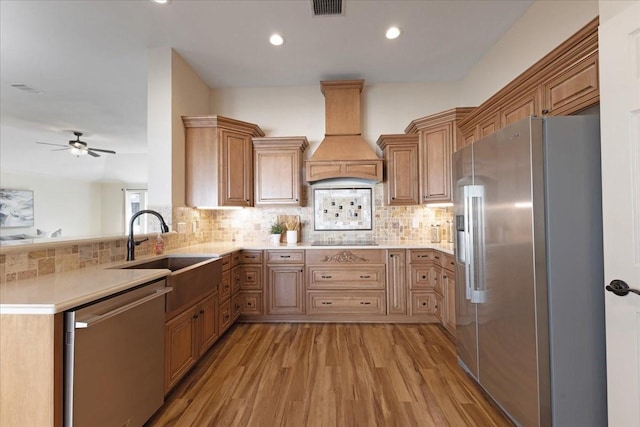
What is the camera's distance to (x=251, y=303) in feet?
10.9

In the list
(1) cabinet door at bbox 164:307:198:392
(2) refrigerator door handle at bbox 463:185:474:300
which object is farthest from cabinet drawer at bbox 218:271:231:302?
(2) refrigerator door handle at bbox 463:185:474:300

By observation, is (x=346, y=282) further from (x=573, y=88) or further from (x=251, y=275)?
(x=573, y=88)

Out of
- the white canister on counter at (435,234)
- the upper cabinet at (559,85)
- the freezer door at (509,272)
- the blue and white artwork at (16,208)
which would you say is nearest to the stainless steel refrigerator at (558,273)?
the freezer door at (509,272)

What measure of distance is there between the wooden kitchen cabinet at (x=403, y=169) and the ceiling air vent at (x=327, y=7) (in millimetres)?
1484

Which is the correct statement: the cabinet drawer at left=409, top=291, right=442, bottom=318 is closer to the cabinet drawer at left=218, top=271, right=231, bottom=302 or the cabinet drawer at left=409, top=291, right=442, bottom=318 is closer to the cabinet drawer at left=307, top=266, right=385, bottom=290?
the cabinet drawer at left=307, top=266, right=385, bottom=290

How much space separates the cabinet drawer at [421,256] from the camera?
3285 millimetres

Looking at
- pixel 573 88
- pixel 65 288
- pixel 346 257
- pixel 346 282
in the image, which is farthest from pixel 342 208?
pixel 65 288

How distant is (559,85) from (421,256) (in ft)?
6.61

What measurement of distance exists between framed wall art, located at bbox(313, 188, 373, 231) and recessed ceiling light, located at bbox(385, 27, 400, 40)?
178cm

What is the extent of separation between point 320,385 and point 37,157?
26.6 feet

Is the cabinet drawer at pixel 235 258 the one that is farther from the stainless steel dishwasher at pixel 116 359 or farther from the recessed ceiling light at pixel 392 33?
the recessed ceiling light at pixel 392 33

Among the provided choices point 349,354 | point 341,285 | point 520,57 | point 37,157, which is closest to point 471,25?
point 520,57

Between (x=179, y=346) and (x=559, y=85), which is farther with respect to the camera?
(x=179, y=346)

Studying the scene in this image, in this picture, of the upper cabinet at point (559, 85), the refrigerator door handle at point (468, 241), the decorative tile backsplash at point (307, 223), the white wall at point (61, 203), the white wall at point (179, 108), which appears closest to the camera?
the upper cabinet at point (559, 85)
